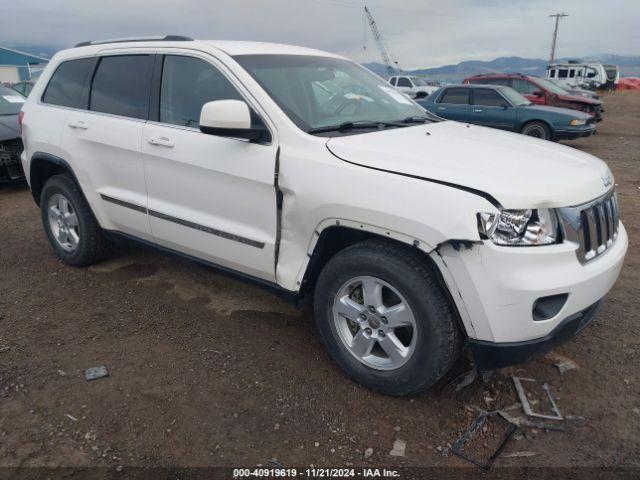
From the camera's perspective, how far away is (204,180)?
124 inches

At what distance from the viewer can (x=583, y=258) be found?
240 centimetres

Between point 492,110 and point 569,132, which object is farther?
point 492,110

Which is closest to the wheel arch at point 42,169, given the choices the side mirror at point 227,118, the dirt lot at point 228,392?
the dirt lot at point 228,392

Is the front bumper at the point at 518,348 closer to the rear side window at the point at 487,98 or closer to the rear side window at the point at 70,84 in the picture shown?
the rear side window at the point at 70,84

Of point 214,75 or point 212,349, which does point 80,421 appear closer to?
point 212,349

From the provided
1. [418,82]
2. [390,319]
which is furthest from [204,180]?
[418,82]

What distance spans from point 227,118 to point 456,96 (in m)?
10.8

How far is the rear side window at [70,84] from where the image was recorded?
4062 millimetres

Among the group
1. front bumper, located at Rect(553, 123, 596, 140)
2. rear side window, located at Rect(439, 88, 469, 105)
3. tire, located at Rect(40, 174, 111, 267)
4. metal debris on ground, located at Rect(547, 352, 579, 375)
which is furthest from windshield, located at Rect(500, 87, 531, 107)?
tire, located at Rect(40, 174, 111, 267)

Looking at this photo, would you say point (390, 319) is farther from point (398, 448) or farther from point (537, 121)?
point (537, 121)

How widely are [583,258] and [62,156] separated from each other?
3812 millimetres

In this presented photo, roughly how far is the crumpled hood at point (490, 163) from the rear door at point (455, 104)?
31.3 feet

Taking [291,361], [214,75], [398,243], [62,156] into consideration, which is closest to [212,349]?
[291,361]

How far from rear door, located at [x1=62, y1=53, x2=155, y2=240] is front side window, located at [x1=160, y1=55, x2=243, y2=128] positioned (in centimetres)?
19
